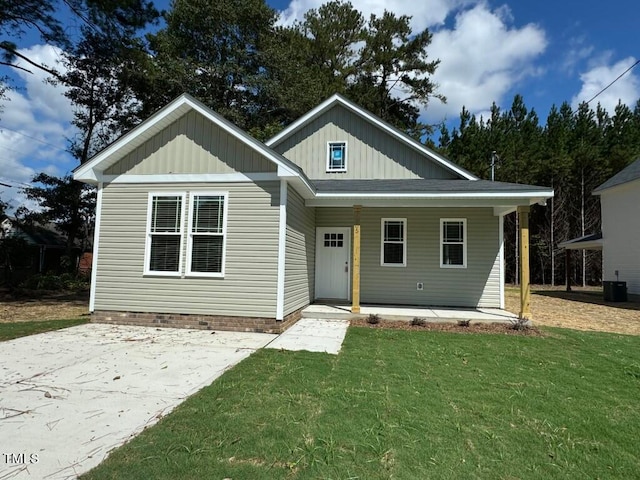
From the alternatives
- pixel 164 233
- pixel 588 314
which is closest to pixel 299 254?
pixel 164 233

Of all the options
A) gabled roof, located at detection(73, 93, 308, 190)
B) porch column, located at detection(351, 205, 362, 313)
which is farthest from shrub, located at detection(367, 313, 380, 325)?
gabled roof, located at detection(73, 93, 308, 190)

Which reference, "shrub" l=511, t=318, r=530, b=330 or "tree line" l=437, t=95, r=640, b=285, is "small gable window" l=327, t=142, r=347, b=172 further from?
"tree line" l=437, t=95, r=640, b=285

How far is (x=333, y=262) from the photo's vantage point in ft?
35.9

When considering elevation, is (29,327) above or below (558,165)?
below

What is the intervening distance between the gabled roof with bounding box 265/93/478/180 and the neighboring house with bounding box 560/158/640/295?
871 centimetres

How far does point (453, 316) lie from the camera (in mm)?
8797

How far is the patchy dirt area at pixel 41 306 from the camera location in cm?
904

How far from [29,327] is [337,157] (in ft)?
28.9

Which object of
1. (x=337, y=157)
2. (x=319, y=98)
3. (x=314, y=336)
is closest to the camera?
(x=314, y=336)

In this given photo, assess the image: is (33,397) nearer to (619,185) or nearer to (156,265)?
(156,265)

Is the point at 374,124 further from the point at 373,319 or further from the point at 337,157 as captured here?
the point at 373,319

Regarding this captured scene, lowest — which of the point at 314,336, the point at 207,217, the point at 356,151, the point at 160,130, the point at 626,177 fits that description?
the point at 314,336

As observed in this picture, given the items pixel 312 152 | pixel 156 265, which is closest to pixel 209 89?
pixel 312 152

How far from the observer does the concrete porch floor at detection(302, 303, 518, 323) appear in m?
8.59
